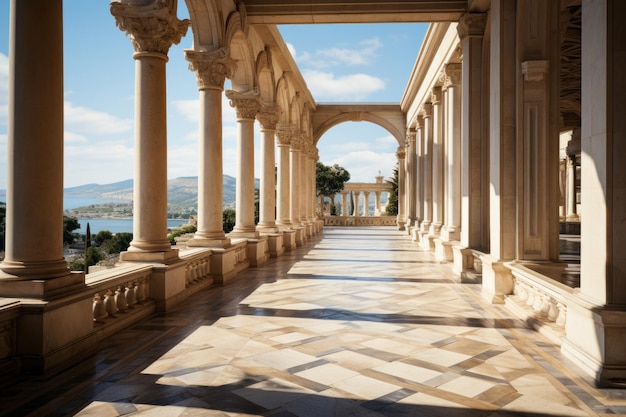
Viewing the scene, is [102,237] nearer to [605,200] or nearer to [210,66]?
[210,66]

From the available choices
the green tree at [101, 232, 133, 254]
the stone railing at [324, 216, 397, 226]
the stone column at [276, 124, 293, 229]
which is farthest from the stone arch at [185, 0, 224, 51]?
the stone railing at [324, 216, 397, 226]

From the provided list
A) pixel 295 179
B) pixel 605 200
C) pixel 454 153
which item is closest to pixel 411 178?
pixel 295 179

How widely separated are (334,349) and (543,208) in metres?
7.60

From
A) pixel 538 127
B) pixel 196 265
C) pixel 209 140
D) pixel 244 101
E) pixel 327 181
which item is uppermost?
pixel 327 181

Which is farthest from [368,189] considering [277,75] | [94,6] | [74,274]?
[74,274]

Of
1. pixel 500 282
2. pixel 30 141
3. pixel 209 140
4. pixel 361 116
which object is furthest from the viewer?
pixel 361 116

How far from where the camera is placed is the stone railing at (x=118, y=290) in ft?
33.5

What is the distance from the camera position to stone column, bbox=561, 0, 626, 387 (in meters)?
7.77

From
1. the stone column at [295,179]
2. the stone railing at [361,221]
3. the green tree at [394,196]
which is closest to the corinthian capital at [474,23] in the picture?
the stone column at [295,179]

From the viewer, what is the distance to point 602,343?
782 cm

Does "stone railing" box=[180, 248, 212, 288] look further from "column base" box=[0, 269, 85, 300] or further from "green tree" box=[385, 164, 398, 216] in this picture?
"green tree" box=[385, 164, 398, 216]

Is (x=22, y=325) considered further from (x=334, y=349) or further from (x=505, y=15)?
(x=505, y=15)

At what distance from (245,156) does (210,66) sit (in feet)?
20.6

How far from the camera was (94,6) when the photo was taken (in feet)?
50.6
